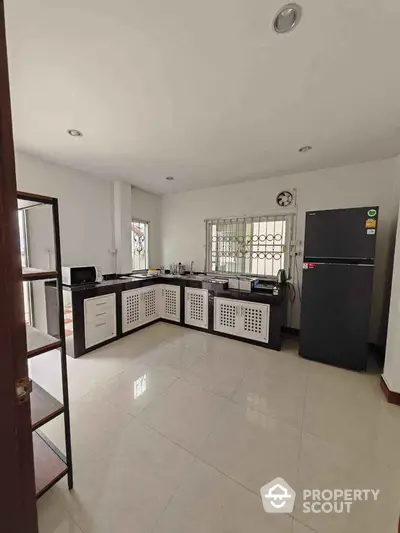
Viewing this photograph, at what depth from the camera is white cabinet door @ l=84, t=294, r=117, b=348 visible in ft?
9.47

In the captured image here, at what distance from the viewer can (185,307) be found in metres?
3.84

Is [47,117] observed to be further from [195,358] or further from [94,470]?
[195,358]

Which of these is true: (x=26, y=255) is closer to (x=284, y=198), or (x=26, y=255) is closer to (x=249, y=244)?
(x=249, y=244)

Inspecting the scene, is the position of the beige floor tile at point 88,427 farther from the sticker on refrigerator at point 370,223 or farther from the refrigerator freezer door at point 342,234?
the sticker on refrigerator at point 370,223

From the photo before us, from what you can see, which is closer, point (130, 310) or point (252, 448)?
point (252, 448)

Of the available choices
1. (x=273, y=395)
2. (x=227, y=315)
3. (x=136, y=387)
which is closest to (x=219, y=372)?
(x=273, y=395)

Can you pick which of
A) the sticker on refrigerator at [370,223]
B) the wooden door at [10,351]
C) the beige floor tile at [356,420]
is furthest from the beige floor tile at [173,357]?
the sticker on refrigerator at [370,223]

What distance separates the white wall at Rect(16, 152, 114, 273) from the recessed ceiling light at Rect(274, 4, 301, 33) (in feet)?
10.0

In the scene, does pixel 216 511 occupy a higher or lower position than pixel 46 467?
lower

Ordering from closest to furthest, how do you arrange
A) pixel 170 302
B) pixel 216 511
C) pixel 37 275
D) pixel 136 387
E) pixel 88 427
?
pixel 37 275
pixel 216 511
pixel 88 427
pixel 136 387
pixel 170 302

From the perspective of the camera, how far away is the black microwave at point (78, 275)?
2.91 meters

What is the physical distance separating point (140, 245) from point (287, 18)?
390 centimetres

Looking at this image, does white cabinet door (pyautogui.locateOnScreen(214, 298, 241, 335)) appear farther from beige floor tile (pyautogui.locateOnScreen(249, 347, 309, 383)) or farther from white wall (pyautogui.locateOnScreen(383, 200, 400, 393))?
white wall (pyautogui.locateOnScreen(383, 200, 400, 393))

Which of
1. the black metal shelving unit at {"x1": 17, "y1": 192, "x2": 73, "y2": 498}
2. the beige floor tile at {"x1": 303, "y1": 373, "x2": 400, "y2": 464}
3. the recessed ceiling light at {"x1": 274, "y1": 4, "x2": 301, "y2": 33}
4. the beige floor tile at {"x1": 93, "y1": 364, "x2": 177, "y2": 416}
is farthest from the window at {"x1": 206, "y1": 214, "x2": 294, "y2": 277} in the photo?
the black metal shelving unit at {"x1": 17, "y1": 192, "x2": 73, "y2": 498}
